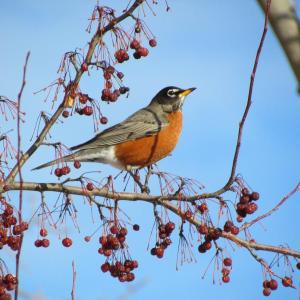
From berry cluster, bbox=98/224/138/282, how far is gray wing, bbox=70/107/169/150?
189cm

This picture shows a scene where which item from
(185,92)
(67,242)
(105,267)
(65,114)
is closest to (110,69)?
(65,114)

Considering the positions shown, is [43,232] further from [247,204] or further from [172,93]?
[172,93]

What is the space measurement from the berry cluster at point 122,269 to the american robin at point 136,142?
1.61 metres

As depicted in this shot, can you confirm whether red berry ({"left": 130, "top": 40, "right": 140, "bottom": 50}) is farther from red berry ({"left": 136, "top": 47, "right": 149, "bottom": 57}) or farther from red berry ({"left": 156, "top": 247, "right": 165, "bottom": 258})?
red berry ({"left": 156, "top": 247, "right": 165, "bottom": 258})

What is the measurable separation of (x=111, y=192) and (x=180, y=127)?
2.59 m

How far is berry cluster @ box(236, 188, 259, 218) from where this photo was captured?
10.1ft

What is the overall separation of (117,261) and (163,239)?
0.30 m

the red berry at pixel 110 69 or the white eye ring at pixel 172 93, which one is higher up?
the white eye ring at pixel 172 93

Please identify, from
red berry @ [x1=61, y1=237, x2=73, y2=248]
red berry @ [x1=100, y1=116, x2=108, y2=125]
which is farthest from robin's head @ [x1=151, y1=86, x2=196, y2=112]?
red berry @ [x1=61, y1=237, x2=73, y2=248]

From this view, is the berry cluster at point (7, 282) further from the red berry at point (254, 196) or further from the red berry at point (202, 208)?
the red berry at point (254, 196)

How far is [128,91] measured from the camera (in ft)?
12.4

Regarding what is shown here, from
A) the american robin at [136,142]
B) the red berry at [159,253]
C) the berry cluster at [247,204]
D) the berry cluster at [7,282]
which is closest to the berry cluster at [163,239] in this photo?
the red berry at [159,253]

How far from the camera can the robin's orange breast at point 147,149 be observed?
538cm

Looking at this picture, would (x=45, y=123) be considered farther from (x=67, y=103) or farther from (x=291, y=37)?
(x=291, y=37)
